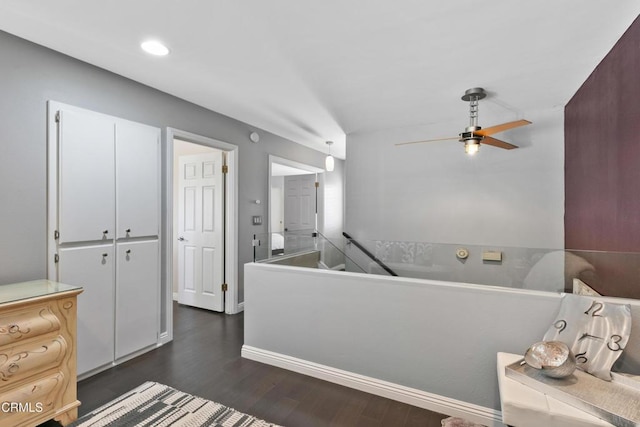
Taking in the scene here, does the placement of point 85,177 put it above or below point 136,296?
above

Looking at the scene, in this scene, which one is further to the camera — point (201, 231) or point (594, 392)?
point (201, 231)

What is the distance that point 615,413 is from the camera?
120cm

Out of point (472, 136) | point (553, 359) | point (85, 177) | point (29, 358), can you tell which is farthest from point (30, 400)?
point (472, 136)

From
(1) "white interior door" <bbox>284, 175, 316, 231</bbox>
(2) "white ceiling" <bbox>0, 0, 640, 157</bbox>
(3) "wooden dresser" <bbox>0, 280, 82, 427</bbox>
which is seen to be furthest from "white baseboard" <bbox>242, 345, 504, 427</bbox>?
(1) "white interior door" <bbox>284, 175, 316, 231</bbox>

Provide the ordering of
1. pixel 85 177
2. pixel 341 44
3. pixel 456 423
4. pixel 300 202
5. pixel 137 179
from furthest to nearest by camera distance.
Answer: pixel 300 202, pixel 137 179, pixel 85 177, pixel 341 44, pixel 456 423

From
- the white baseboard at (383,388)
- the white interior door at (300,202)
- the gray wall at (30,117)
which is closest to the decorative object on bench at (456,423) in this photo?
the white baseboard at (383,388)

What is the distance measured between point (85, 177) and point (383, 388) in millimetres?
2734

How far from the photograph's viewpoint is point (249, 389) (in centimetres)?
229

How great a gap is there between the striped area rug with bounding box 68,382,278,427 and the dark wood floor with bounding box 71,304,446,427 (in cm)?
8

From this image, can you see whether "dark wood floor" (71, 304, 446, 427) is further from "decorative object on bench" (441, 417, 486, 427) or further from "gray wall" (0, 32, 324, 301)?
"gray wall" (0, 32, 324, 301)

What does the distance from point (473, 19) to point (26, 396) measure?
3327mm

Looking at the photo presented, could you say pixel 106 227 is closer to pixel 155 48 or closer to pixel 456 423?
pixel 155 48

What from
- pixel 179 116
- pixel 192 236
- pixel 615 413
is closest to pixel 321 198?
pixel 192 236

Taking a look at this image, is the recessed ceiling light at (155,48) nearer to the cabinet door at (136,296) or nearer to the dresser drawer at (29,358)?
the cabinet door at (136,296)
